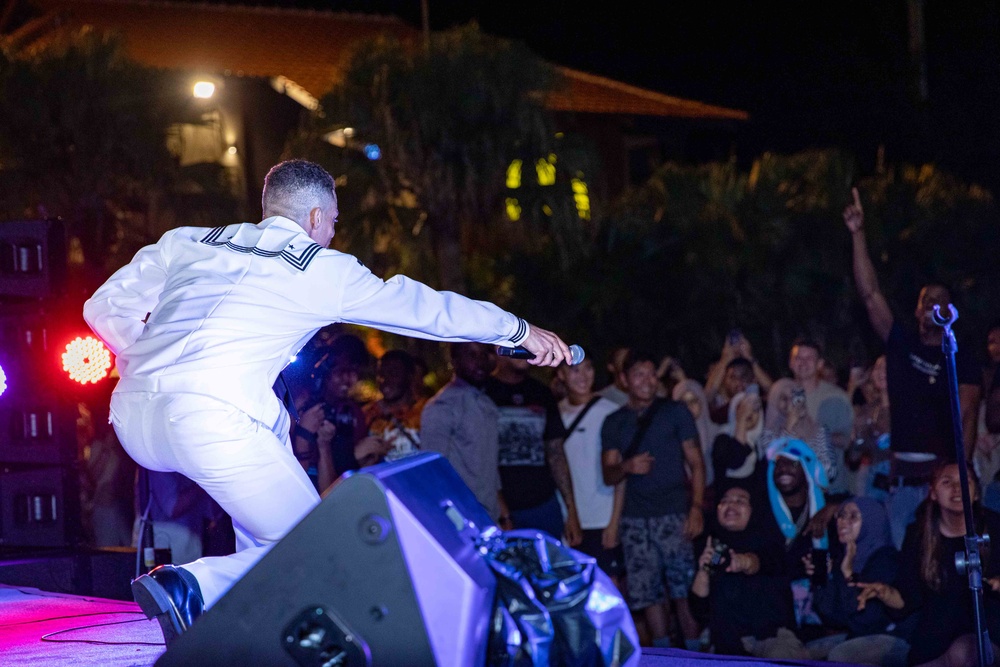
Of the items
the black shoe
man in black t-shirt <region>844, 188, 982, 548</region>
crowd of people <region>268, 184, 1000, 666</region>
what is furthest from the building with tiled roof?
the black shoe

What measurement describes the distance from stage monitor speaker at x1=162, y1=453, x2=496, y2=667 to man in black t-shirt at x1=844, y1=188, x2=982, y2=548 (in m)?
4.19

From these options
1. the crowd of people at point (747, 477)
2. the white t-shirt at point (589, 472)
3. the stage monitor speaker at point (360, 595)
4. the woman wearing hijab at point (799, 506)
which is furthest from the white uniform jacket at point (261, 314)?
the white t-shirt at point (589, 472)

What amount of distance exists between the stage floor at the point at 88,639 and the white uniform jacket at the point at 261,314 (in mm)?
1001

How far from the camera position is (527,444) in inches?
267

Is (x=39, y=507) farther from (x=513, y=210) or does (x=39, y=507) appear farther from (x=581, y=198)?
(x=581, y=198)

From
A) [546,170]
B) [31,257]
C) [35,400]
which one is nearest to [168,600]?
[35,400]

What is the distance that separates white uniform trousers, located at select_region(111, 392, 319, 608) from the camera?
3277 millimetres

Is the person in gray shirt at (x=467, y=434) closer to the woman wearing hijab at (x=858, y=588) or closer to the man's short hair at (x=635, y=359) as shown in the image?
the man's short hair at (x=635, y=359)

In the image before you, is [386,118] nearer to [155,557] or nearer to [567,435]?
[567,435]

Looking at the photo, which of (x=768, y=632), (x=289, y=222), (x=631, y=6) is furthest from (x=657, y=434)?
(x=631, y=6)

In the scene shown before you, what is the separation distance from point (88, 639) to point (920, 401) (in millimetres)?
4402

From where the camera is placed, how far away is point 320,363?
234 inches

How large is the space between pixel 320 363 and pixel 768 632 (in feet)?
9.18

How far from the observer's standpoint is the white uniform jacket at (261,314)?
130 inches
